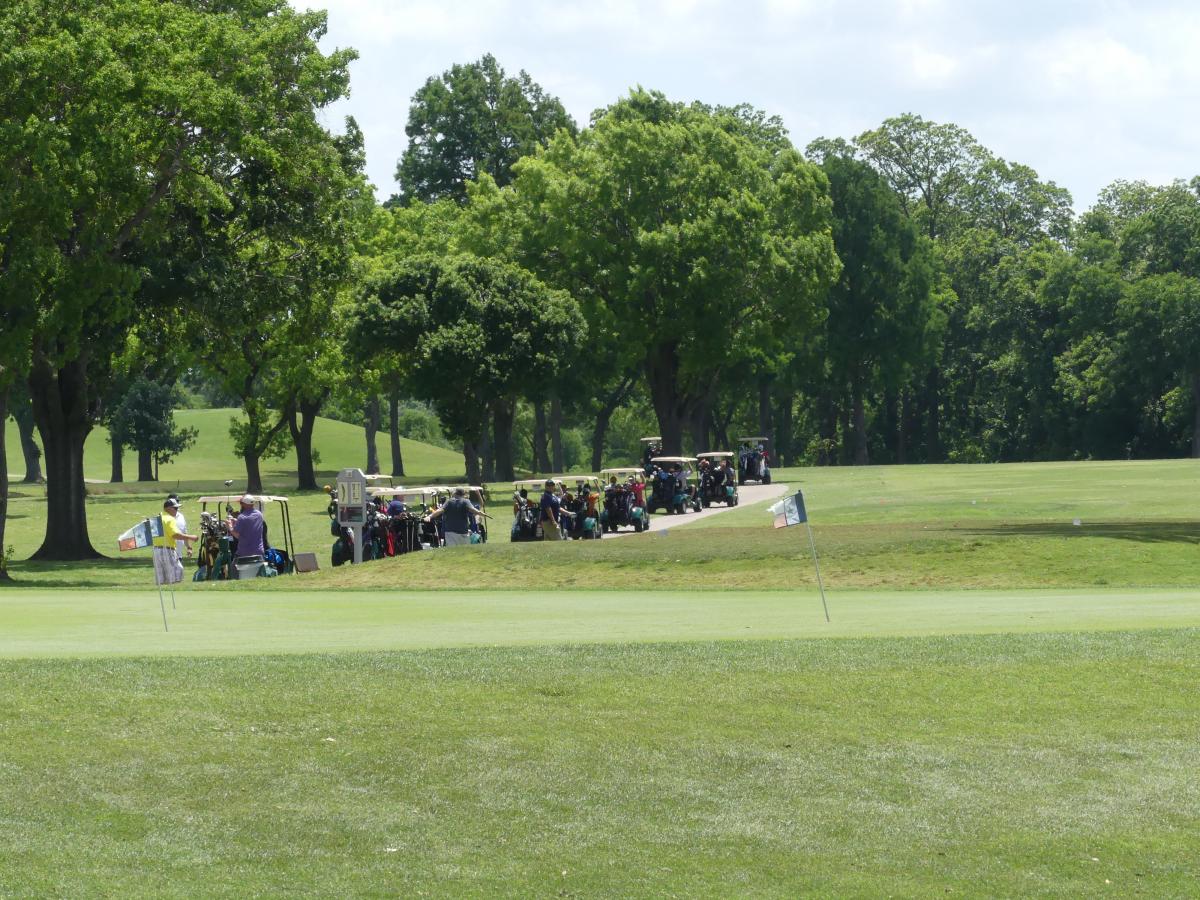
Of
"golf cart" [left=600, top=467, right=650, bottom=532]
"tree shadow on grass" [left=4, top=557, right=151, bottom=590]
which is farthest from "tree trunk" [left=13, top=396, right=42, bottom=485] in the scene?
"golf cart" [left=600, top=467, right=650, bottom=532]

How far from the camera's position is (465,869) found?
27.9 feet

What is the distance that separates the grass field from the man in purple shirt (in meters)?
9.84

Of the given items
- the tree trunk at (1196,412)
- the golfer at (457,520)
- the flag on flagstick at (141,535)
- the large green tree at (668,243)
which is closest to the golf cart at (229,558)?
the golfer at (457,520)

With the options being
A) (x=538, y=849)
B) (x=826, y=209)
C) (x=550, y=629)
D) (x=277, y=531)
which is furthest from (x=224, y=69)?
(x=826, y=209)

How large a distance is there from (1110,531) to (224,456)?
10916cm

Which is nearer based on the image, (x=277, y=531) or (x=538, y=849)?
(x=538, y=849)

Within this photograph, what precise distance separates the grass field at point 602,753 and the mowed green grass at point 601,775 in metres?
0.03

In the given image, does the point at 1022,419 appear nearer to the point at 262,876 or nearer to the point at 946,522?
the point at 946,522

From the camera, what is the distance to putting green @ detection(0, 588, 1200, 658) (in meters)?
16.2

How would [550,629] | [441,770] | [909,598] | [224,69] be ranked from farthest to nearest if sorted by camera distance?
[224,69] < [909,598] < [550,629] < [441,770]

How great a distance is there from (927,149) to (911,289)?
2141 centimetres

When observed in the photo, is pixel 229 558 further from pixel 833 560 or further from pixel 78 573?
pixel 833 560

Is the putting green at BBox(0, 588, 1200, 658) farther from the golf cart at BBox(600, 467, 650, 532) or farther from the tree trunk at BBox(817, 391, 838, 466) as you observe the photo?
the tree trunk at BBox(817, 391, 838, 466)

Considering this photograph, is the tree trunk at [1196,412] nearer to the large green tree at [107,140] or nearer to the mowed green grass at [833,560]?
the mowed green grass at [833,560]
